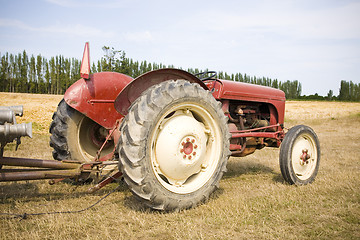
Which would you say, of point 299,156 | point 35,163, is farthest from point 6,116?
point 299,156

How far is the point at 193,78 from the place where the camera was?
3.35 m

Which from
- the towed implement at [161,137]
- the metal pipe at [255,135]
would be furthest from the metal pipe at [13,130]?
the metal pipe at [255,135]

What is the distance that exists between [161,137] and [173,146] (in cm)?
15

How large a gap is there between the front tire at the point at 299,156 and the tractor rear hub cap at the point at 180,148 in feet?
5.05

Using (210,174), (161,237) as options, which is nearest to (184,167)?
(210,174)

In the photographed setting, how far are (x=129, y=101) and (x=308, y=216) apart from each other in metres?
2.19

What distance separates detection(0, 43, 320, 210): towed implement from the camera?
2.57 m

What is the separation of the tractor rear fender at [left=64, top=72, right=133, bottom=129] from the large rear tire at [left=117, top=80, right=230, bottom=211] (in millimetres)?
1063

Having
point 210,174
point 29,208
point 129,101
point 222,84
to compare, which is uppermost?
point 222,84

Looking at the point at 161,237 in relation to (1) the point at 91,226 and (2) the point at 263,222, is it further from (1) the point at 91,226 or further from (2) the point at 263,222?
(2) the point at 263,222

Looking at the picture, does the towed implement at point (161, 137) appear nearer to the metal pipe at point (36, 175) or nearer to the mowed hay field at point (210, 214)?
the metal pipe at point (36, 175)

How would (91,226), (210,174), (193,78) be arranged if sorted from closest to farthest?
(91,226)
(210,174)
(193,78)

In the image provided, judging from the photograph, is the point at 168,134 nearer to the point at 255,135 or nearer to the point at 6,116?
the point at 6,116

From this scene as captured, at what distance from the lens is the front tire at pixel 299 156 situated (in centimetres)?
399
